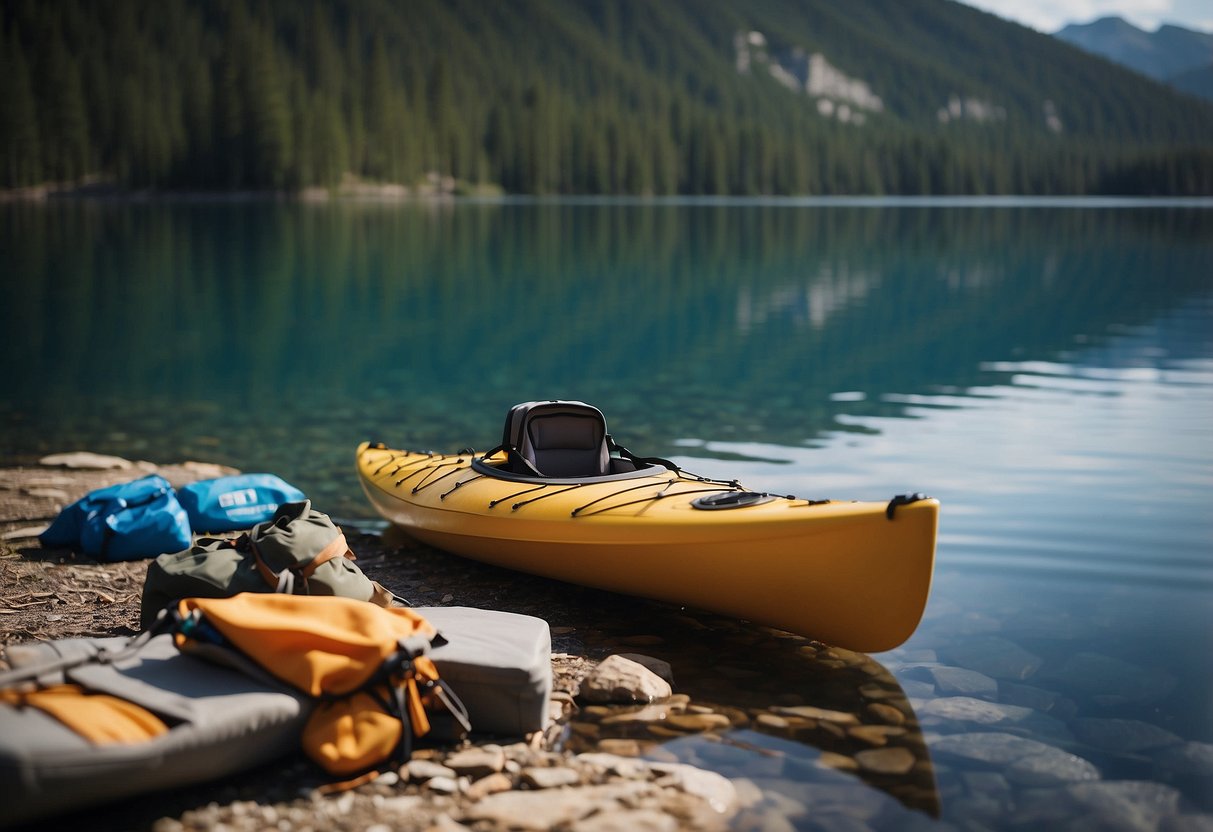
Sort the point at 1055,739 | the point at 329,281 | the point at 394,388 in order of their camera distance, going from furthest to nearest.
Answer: the point at 329,281 → the point at 394,388 → the point at 1055,739

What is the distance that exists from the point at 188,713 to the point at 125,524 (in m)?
3.59

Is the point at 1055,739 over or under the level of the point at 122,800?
under

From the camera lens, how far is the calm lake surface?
183 inches

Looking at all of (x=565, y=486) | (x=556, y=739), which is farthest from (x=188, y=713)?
(x=565, y=486)

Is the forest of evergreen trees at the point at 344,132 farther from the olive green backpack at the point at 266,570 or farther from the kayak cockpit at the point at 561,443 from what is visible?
the olive green backpack at the point at 266,570

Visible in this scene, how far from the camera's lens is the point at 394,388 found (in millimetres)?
14852

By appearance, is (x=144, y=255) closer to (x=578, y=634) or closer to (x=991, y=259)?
(x=991, y=259)

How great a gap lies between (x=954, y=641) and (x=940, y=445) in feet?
18.0

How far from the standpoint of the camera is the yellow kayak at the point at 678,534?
16.4 ft

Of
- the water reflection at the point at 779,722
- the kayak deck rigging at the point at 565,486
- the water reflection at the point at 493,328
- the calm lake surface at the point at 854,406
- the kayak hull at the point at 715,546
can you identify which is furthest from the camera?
the water reflection at the point at 493,328

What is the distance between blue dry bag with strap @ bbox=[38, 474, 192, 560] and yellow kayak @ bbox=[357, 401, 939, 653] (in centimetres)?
148

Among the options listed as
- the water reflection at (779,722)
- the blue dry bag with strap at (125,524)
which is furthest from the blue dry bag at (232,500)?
the water reflection at (779,722)

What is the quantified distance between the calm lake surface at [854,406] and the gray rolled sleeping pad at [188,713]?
85 centimetres

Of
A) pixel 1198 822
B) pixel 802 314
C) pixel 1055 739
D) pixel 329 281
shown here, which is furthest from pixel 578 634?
pixel 329 281
